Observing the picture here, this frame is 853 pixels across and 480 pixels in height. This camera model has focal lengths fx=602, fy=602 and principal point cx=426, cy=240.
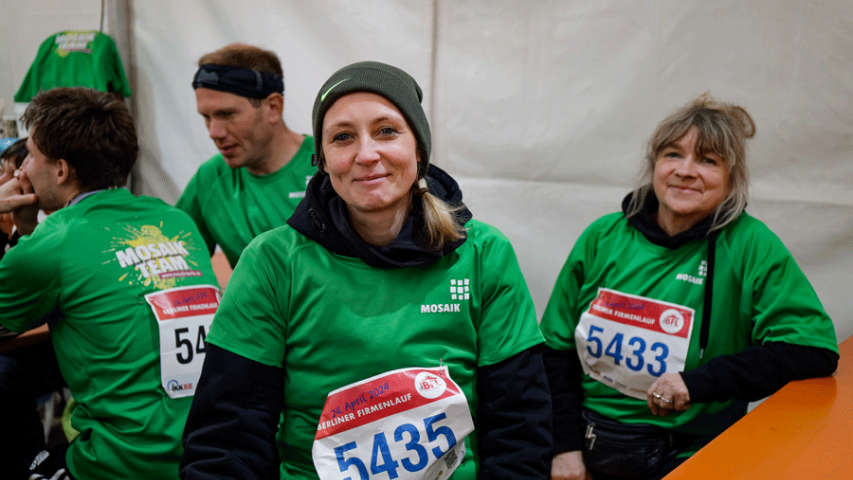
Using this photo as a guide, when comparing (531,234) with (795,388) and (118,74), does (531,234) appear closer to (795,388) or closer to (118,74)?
(795,388)

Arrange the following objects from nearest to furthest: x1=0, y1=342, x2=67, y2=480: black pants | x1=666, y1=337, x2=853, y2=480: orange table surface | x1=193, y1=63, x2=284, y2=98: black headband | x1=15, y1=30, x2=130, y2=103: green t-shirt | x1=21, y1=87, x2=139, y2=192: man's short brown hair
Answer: x1=666, y1=337, x2=853, y2=480: orange table surface → x1=21, y1=87, x2=139, y2=192: man's short brown hair → x1=0, y1=342, x2=67, y2=480: black pants → x1=193, y1=63, x2=284, y2=98: black headband → x1=15, y1=30, x2=130, y2=103: green t-shirt

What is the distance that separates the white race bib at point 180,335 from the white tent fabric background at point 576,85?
4.88 feet

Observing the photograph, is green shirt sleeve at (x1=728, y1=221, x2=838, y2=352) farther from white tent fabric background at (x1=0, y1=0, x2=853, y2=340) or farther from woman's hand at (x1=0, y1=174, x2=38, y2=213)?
woman's hand at (x1=0, y1=174, x2=38, y2=213)

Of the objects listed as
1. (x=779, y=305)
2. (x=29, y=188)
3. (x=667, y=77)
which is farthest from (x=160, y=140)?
(x=779, y=305)

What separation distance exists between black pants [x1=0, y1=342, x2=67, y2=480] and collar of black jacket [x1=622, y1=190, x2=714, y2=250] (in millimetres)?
1941

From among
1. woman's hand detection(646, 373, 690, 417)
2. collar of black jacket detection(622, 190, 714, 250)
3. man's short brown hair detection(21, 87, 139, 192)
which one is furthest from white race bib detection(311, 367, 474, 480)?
man's short brown hair detection(21, 87, 139, 192)

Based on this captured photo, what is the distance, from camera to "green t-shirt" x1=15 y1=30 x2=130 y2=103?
3.55 metres

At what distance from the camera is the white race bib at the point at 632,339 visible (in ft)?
5.41

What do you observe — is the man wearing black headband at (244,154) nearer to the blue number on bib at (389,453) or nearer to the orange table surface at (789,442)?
the blue number on bib at (389,453)

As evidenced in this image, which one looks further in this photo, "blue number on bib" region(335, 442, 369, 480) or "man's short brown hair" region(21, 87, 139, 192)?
"man's short brown hair" region(21, 87, 139, 192)

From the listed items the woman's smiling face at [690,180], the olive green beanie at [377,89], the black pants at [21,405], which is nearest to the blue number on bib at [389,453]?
the olive green beanie at [377,89]

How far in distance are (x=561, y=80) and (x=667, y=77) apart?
0.42m

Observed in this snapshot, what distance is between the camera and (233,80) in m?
2.27

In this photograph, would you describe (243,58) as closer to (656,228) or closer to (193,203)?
(193,203)
